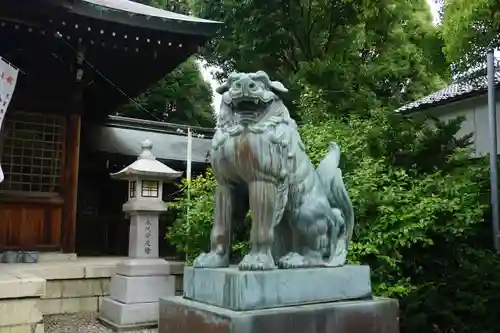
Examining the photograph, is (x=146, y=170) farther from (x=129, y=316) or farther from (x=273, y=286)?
(x=273, y=286)

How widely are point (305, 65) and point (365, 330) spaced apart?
7.95m

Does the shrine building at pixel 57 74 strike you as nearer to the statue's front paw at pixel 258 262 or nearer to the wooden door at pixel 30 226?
the wooden door at pixel 30 226

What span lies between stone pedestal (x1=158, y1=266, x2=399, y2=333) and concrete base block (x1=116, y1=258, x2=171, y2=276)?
12.1ft

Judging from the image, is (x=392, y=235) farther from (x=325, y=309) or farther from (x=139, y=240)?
(x=139, y=240)

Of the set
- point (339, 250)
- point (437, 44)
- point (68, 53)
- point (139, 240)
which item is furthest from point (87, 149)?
point (339, 250)

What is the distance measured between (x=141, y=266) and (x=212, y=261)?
4.06 metres

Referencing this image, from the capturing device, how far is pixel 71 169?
8758 mm

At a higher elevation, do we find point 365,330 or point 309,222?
point 309,222

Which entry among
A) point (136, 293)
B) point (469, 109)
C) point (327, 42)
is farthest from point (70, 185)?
point (469, 109)

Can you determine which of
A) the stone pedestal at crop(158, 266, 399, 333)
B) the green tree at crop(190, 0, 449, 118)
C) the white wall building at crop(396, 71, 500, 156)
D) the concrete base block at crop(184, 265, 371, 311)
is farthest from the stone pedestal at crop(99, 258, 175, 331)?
the white wall building at crop(396, 71, 500, 156)

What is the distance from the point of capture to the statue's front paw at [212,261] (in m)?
3.03

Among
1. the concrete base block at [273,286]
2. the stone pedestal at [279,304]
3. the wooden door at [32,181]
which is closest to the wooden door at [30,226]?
the wooden door at [32,181]

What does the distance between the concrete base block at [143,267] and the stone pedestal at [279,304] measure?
3686mm

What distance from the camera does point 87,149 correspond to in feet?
36.7
